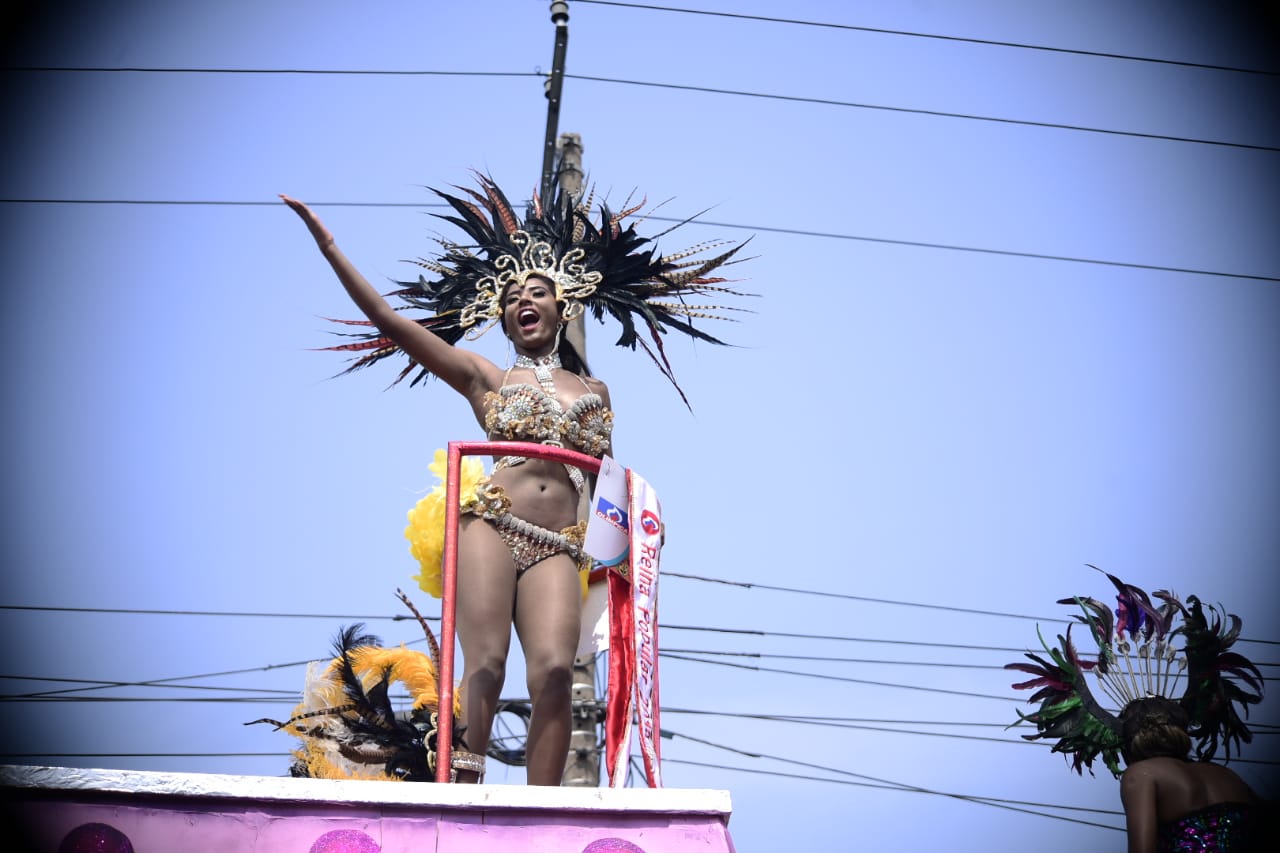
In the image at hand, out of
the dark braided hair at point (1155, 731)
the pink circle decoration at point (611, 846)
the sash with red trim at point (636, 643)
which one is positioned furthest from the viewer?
the dark braided hair at point (1155, 731)

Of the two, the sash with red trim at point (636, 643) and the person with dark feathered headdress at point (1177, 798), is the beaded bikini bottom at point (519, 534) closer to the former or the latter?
the sash with red trim at point (636, 643)

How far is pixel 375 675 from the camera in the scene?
6602 mm

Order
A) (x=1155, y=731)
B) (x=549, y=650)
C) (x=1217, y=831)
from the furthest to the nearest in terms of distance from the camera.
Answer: (x=1155, y=731) → (x=1217, y=831) → (x=549, y=650)

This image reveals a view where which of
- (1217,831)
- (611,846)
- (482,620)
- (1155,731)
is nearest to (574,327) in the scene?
(482,620)

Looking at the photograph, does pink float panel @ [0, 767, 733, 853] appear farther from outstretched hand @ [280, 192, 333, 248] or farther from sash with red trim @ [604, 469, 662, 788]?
outstretched hand @ [280, 192, 333, 248]

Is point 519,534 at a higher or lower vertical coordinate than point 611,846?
higher

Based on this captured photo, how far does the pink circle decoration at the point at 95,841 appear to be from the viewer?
153 inches

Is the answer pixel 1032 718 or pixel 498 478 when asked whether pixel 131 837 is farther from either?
pixel 1032 718

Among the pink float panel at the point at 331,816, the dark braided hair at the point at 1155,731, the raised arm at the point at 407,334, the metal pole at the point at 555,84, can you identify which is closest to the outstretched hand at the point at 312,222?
the raised arm at the point at 407,334

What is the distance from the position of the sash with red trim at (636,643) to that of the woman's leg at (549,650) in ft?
0.62

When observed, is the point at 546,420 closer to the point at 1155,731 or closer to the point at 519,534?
the point at 519,534

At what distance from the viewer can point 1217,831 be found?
5.61 metres

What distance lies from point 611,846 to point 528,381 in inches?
96.7

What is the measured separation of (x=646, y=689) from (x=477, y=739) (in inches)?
26.9
